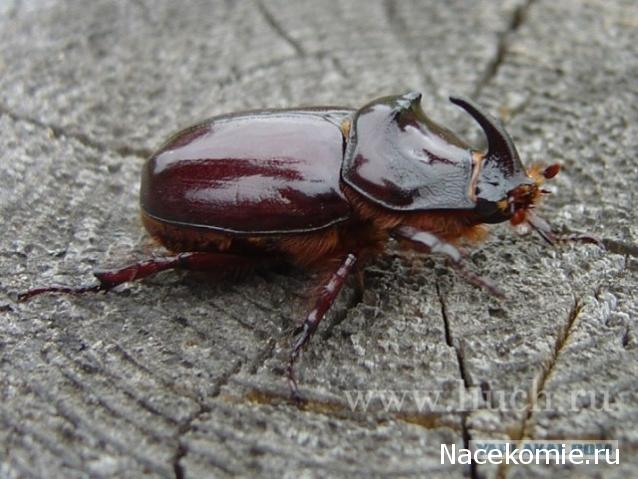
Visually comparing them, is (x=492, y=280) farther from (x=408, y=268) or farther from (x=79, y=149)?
(x=79, y=149)

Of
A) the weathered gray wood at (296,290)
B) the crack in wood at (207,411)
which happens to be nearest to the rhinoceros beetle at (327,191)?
the weathered gray wood at (296,290)

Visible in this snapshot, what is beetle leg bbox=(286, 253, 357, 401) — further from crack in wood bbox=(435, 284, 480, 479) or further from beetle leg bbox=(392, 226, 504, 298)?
crack in wood bbox=(435, 284, 480, 479)

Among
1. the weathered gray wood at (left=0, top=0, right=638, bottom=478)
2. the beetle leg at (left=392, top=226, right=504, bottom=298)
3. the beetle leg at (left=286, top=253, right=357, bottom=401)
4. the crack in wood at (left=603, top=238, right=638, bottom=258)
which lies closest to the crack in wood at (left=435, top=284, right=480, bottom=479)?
the weathered gray wood at (left=0, top=0, right=638, bottom=478)

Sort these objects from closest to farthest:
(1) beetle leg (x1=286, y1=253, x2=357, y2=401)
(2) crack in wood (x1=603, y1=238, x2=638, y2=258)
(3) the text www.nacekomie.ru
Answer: (3) the text www.nacekomie.ru, (1) beetle leg (x1=286, y1=253, x2=357, y2=401), (2) crack in wood (x1=603, y1=238, x2=638, y2=258)

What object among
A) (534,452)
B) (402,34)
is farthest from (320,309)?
(402,34)

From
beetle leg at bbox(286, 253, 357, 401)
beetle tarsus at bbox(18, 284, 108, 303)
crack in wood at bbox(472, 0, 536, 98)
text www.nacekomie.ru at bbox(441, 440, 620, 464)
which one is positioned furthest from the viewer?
crack in wood at bbox(472, 0, 536, 98)

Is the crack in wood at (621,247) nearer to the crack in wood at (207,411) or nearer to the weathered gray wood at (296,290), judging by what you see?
the weathered gray wood at (296,290)

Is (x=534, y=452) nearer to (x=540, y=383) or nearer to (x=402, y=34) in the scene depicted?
(x=540, y=383)
